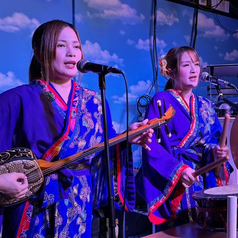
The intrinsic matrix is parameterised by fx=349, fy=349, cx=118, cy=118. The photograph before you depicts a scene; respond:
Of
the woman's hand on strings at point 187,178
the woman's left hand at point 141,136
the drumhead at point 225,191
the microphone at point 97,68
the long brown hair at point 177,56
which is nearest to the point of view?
the microphone at point 97,68

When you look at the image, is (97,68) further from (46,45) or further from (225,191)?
(225,191)

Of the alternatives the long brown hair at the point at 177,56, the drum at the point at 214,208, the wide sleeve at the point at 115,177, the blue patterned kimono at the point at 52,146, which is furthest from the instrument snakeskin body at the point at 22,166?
the long brown hair at the point at 177,56

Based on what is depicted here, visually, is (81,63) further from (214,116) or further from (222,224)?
(214,116)

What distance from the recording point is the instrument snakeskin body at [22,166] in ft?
4.17

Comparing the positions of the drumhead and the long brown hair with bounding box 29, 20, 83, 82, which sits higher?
the long brown hair with bounding box 29, 20, 83, 82

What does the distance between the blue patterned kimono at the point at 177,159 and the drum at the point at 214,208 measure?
331mm

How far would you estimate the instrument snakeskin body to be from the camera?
1.27 m

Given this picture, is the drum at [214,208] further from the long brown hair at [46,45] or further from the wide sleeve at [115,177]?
the long brown hair at [46,45]

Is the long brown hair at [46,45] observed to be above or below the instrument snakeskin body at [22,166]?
above

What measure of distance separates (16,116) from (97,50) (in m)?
1.86

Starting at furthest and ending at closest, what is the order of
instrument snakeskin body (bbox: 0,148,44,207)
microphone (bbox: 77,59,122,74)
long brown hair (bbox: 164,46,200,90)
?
long brown hair (bbox: 164,46,200,90) → instrument snakeskin body (bbox: 0,148,44,207) → microphone (bbox: 77,59,122,74)

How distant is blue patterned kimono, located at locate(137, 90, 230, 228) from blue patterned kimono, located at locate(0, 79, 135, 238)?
404 mm

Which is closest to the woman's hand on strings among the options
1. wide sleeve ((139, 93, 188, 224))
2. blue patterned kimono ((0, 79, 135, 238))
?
wide sleeve ((139, 93, 188, 224))

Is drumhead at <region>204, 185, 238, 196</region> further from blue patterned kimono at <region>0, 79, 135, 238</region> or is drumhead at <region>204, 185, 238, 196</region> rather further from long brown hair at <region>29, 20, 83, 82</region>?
long brown hair at <region>29, 20, 83, 82</region>
